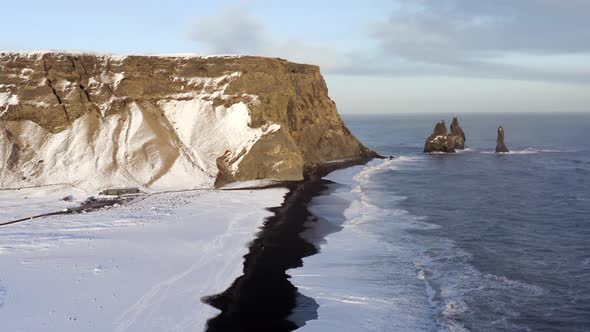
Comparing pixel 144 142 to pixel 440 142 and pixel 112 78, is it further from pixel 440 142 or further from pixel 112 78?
pixel 440 142

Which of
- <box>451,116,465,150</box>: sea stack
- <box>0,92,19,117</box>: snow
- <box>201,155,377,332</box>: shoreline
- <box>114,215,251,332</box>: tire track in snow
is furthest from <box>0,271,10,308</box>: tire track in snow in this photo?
<box>451,116,465,150</box>: sea stack

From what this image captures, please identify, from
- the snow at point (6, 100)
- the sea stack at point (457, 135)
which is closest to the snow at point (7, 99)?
the snow at point (6, 100)

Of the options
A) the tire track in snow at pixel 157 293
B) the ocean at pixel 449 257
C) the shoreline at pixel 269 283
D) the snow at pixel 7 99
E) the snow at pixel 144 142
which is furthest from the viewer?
the snow at pixel 7 99

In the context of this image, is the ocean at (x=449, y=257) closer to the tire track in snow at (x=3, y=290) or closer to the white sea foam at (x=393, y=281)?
the white sea foam at (x=393, y=281)

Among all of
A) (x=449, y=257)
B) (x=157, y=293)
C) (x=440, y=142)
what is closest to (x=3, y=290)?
(x=157, y=293)

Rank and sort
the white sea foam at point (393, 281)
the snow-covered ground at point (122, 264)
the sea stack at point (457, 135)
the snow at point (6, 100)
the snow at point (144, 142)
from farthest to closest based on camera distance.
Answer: the sea stack at point (457, 135)
the snow at point (6, 100)
the snow at point (144, 142)
the white sea foam at point (393, 281)
the snow-covered ground at point (122, 264)

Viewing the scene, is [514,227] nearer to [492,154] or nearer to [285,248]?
[285,248]

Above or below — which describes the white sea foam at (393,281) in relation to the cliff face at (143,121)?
below
